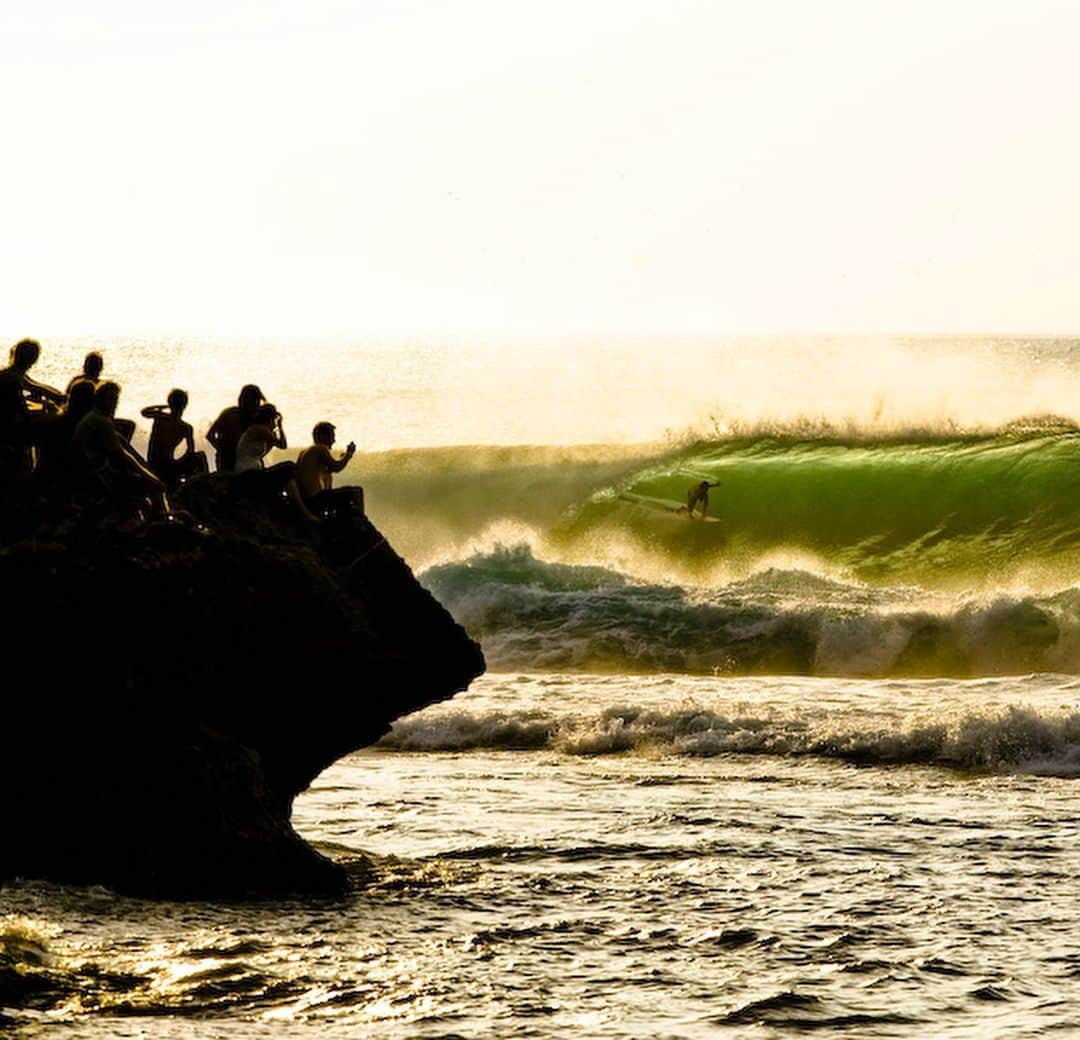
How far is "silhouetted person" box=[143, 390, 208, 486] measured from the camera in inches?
569

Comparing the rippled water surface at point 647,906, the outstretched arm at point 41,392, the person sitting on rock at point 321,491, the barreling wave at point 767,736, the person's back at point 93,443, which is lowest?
the rippled water surface at point 647,906

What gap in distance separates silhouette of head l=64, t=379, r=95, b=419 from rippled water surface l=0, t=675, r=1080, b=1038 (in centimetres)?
290

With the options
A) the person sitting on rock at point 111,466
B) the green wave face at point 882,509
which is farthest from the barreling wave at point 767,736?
the green wave face at point 882,509

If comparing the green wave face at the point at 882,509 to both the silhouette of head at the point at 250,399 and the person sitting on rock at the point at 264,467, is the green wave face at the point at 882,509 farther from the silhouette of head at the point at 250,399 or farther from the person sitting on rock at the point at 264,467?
the person sitting on rock at the point at 264,467

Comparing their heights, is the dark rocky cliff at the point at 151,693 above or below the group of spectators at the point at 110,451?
below

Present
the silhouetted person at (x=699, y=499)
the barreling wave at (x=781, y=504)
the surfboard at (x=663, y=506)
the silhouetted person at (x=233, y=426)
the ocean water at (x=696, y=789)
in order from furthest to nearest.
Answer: the surfboard at (x=663, y=506), the silhouetted person at (x=699, y=499), the barreling wave at (x=781, y=504), the silhouetted person at (x=233, y=426), the ocean water at (x=696, y=789)

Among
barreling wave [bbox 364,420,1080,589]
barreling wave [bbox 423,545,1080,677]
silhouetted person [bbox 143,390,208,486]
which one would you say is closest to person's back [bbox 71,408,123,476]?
silhouetted person [bbox 143,390,208,486]

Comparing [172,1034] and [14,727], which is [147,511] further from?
[172,1034]

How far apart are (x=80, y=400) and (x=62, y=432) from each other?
0.23 metres

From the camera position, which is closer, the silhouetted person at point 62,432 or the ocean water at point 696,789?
the ocean water at point 696,789

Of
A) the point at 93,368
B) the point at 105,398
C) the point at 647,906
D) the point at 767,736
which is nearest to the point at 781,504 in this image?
the point at 767,736

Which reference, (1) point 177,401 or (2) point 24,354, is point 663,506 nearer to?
(1) point 177,401

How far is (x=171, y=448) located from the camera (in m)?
14.6

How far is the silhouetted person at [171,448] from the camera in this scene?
14453 millimetres
